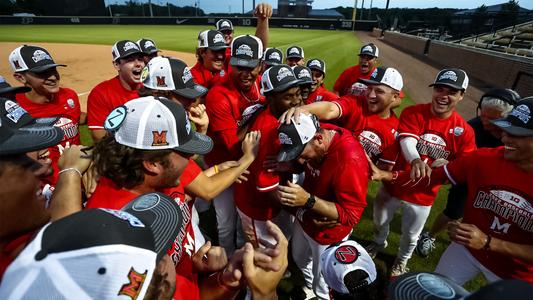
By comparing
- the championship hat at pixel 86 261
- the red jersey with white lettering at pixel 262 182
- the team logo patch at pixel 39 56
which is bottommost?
the red jersey with white lettering at pixel 262 182

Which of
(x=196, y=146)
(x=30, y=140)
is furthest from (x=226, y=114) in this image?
(x=30, y=140)

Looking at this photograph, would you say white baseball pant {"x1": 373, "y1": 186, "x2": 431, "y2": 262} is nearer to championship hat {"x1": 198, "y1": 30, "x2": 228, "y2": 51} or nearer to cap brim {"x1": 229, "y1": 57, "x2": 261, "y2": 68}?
cap brim {"x1": 229, "y1": 57, "x2": 261, "y2": 68}

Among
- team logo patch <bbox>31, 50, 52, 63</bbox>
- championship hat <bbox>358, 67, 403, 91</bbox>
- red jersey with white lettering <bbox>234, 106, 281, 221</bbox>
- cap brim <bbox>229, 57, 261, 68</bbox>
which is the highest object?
team logo patch <bbox>31, 50, 52, 63</bbox>

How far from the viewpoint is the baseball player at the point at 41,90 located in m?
3.93

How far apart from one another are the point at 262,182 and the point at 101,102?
256 cm

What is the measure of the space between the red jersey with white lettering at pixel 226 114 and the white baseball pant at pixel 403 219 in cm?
222

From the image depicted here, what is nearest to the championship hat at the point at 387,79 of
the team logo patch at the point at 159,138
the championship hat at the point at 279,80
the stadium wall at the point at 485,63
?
the championship hat at the point at 279,80

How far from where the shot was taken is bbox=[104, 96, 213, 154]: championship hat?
77.4 inches

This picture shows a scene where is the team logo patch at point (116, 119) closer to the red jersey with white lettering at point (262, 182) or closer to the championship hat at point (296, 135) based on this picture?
the championship hat at point (296, 135)

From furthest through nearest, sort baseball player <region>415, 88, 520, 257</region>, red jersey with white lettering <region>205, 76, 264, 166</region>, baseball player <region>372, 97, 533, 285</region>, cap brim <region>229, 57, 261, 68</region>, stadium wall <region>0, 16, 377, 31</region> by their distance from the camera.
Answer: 1. stadium wall <region>0, 16, 377, 31</region>
2. cap brim <region>229, 57, 261, 68</region>
3. red jersey with white lettering <region>205, 76, 264, 166</region>
4. baseball player <region>415, 88, 520, 257</region>
5. baseball player <region>372, 97, 533, 285</region>

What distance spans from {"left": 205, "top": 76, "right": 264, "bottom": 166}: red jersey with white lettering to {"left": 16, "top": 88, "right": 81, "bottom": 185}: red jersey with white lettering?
1.98m

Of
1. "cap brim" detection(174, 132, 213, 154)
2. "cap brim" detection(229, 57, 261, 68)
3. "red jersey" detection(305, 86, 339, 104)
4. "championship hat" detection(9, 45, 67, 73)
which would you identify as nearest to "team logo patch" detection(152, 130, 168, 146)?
"cap brim" detection(174, 132, 213, 154)

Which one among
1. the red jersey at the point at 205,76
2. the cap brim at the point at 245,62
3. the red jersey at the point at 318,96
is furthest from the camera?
the red jersey at the point at 205,76

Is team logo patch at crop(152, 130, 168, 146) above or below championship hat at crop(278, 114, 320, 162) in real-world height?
above
